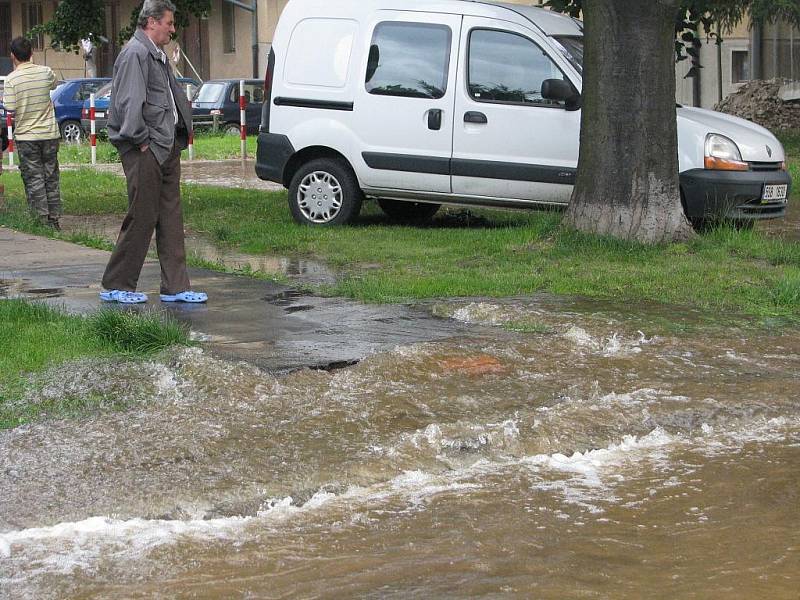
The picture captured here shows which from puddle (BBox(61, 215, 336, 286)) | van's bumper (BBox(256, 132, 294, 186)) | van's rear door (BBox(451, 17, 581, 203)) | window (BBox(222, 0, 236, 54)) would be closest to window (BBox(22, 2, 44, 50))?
window (BBox(222, 0, 236, 54))

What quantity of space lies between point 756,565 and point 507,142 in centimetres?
775

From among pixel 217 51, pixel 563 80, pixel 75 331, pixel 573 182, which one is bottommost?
pixel 75 331

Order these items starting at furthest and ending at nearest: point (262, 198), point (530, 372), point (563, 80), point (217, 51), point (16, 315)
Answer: point (217, 51) < point (262, 198) < point (563, 80) < point (16, 315) < point (530, 372)

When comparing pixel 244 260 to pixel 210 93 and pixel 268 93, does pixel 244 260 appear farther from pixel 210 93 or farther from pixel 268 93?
pixel 210 93

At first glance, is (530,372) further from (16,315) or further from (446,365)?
(16,315)

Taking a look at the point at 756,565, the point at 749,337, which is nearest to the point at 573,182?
the point at 749,337

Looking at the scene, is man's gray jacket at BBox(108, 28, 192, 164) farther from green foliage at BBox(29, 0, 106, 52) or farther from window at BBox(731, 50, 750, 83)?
window at BBox(731, 50, 750, 83)

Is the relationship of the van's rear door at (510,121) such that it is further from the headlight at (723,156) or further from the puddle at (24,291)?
the puddle at (24,291)

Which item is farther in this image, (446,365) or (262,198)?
(262,198)

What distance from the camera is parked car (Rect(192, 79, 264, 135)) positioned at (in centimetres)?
3098

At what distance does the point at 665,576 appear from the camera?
13.1 feet

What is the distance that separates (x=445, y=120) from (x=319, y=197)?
149cm

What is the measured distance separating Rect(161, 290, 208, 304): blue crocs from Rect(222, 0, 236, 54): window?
3603 cm

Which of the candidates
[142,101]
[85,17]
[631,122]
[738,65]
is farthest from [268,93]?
[738,65]
